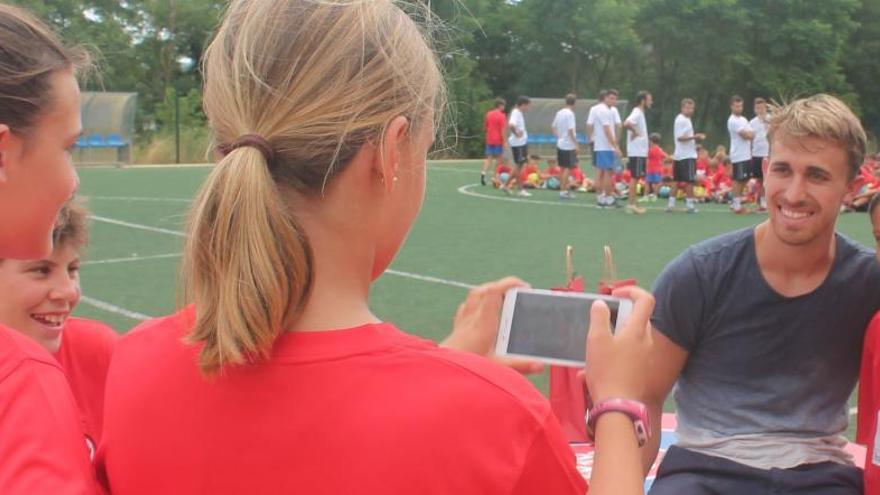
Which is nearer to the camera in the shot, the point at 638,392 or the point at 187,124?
the point at 638,392

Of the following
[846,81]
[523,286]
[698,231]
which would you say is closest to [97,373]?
[523,286]

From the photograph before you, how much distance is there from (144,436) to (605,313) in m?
0.74

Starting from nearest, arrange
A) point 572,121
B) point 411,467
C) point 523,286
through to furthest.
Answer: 1. point 411,467
2. point 523,286
3. point 572,121

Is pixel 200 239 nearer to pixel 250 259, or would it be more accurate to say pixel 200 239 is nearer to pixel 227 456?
pixel 250 259

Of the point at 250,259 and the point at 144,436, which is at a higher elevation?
the point at 250,259

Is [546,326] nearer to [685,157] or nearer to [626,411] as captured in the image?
[626,411]

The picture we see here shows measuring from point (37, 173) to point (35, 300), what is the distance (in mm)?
1702

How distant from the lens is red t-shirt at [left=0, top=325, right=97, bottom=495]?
1.38 metres

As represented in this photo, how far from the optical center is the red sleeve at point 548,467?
1.37 meters

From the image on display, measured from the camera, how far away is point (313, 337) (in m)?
1.42

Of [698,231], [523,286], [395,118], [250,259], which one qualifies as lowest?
[698,231]

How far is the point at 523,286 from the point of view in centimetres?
207

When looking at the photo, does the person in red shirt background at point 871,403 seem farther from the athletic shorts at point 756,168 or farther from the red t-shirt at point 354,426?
the athletic shorts at point 756,168

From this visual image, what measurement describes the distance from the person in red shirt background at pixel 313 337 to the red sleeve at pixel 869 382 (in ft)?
5.77
